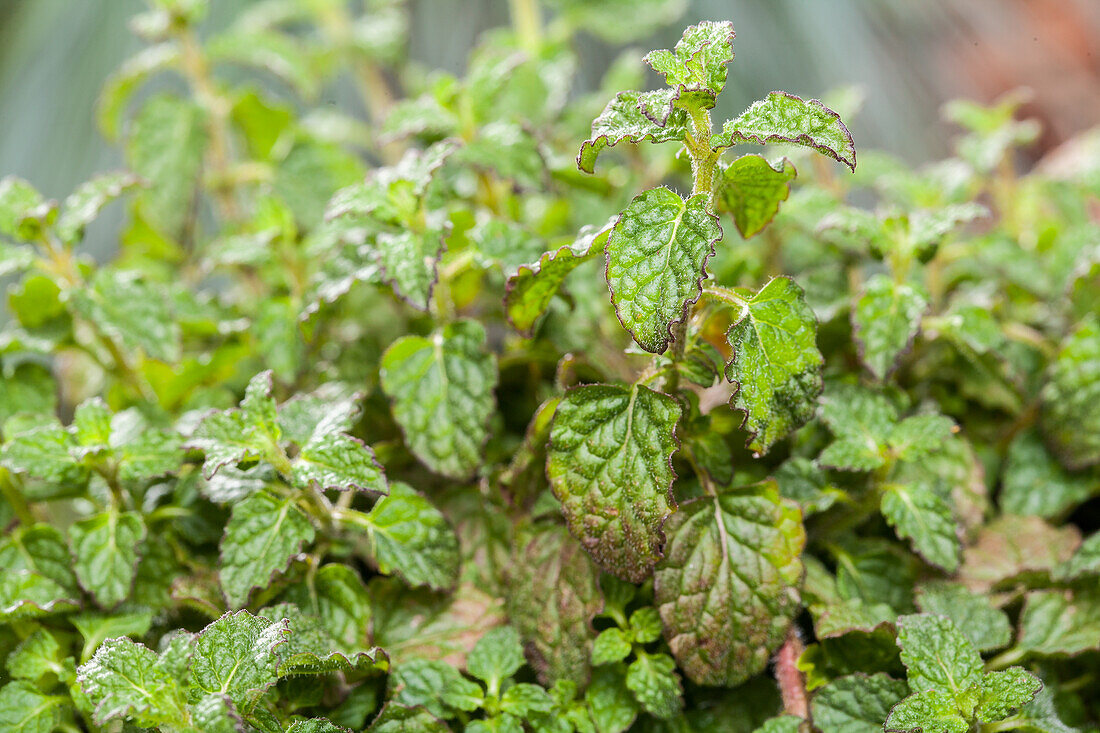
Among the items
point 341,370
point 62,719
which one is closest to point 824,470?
point 341,370

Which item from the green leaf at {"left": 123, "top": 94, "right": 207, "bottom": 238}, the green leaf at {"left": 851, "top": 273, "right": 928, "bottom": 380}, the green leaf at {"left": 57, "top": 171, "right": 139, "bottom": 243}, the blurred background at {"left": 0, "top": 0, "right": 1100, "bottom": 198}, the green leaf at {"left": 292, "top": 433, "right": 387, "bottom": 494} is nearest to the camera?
the green leaf at {"left": 292, "top": 433, "right": 387, "bottom": 494}

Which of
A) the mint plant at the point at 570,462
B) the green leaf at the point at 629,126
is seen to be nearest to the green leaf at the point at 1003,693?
the mint plant at the point at 570,462

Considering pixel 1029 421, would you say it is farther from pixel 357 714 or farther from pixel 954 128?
pixel 954 128

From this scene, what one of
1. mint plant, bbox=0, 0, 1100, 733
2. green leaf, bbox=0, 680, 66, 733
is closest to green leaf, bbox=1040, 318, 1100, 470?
mint plant, bbox=0, 0, 1100, 733

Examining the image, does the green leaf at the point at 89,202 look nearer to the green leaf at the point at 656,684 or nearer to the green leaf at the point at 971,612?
the green leaf at the point at 656,684

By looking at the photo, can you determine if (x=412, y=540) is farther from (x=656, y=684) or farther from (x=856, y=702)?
(x=856, y=702)

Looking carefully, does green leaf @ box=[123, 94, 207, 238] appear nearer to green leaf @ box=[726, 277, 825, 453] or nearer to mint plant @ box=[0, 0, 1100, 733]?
mint plant @ box=[0, 0, 1100, 733]
